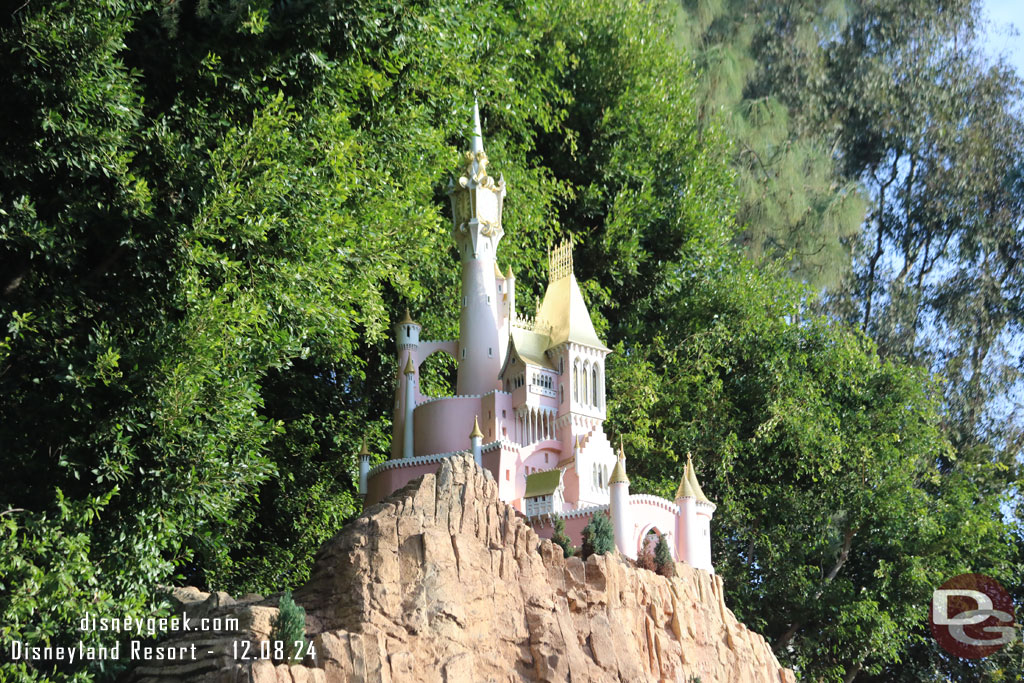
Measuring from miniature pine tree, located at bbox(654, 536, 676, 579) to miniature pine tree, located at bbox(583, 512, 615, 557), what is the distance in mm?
1297

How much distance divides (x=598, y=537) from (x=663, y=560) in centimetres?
173

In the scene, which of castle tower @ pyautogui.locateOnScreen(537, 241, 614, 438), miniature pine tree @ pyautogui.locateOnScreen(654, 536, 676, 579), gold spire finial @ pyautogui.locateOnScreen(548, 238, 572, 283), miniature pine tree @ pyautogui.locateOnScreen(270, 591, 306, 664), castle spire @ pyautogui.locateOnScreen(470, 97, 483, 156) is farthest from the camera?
gold spire finial @ pyautogui.locateOnScreen(548, 238, 572, 283)

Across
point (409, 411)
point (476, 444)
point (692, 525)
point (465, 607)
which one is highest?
point (409, 411)

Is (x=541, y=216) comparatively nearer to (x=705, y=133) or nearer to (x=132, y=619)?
(x=705, y=133)

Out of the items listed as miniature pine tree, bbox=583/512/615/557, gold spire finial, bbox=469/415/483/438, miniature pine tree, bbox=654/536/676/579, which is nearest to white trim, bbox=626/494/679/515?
miniature pine tree, bbox=654/536/676/579

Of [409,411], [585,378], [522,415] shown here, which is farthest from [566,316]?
[409,411]

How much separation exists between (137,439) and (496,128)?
16.4 m

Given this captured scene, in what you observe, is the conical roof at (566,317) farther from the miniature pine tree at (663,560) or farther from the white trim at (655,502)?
the miniature pine tree at (663,560)

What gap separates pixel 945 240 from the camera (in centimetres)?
4803

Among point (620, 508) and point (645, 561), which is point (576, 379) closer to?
point (620, 508)

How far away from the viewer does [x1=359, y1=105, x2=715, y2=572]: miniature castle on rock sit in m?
25.8

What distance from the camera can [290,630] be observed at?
20.6m

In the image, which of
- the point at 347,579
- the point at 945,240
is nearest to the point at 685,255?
the point at 945,240

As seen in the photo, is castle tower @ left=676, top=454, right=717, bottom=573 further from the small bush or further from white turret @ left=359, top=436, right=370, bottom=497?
white turret @ left=359, top=436, right=370, bottom=497
